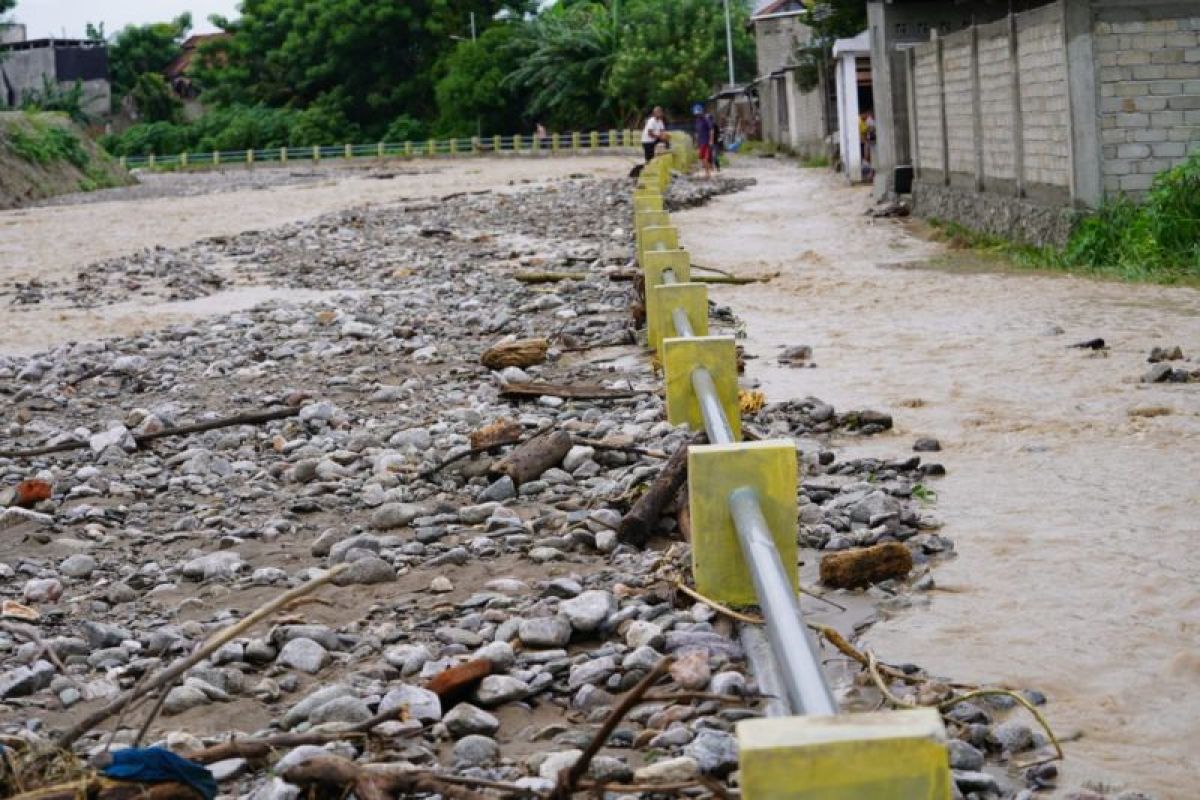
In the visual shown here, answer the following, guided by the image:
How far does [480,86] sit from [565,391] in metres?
59.0

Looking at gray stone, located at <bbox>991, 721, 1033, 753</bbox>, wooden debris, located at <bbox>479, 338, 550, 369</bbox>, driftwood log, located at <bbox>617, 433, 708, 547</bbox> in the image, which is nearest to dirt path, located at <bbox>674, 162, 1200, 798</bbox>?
gray stone, located at <bbox>991, 721, 1033, 753</bbox>

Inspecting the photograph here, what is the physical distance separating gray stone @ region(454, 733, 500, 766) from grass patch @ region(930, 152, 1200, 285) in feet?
35.2

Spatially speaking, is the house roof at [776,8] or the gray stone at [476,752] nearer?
the gray stone at [476,752]

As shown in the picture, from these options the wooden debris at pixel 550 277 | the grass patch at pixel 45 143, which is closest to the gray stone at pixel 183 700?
the wooden debris at pixel 550 277

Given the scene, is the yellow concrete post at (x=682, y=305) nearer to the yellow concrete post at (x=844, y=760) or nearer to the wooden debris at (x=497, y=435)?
the wooden debris at (x=497, y=435)

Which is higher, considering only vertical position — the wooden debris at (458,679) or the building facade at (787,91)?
the building facade at (787,91)

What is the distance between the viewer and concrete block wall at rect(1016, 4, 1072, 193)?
50.6 ft

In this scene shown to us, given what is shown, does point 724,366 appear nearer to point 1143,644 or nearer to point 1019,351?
point 1143,644

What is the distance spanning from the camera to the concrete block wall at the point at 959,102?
19484mm

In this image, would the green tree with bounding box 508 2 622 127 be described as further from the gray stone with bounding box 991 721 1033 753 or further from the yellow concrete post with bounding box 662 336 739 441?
the gray stone with bounding box 991 721 1033 753

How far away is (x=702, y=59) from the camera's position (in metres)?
60.7

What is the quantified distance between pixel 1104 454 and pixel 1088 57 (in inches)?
342

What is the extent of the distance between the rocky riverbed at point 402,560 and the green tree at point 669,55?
48.2 meters

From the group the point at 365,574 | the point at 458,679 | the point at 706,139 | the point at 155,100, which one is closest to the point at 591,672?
the point at 458,679
